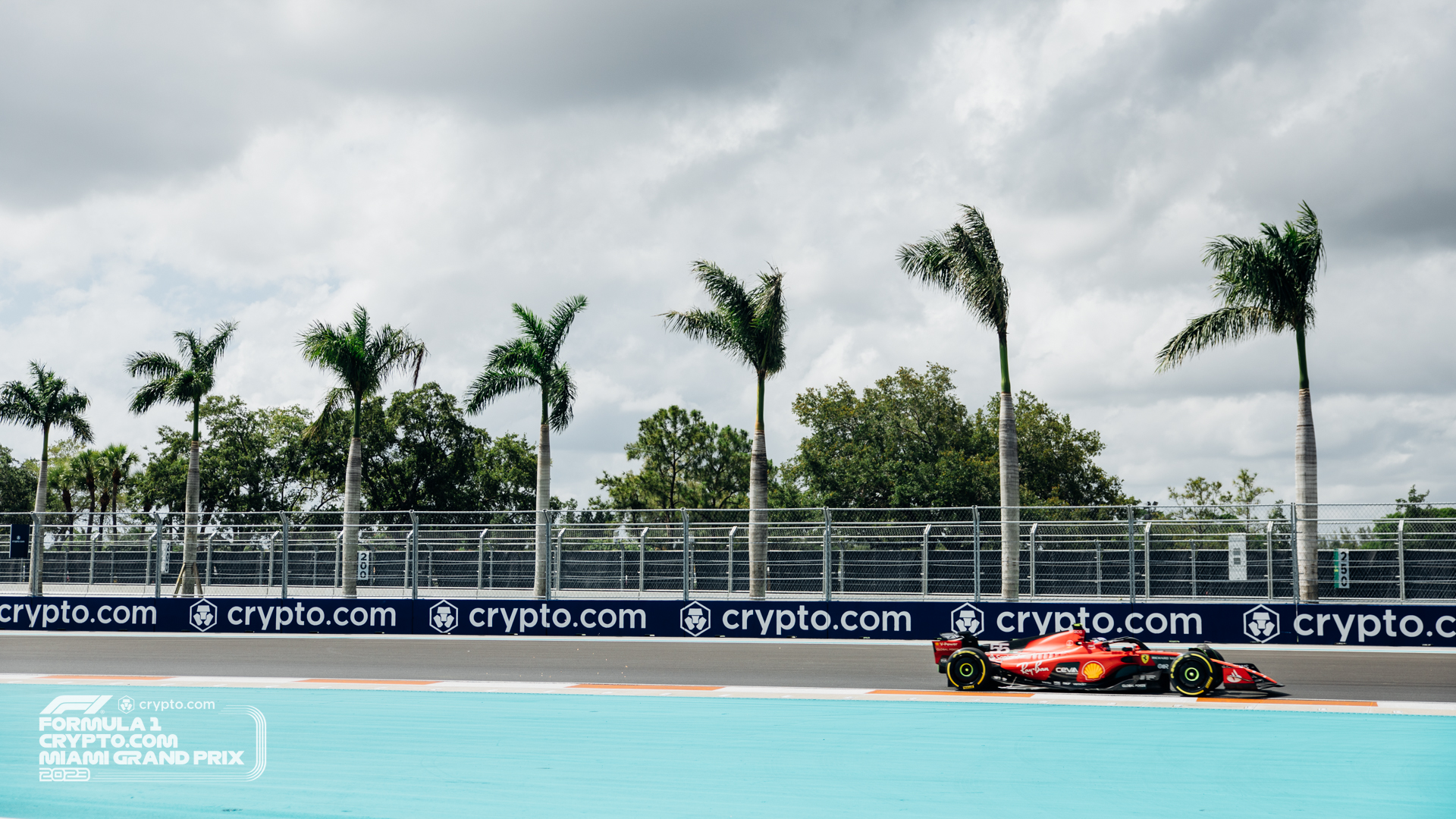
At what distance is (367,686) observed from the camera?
12.8 m

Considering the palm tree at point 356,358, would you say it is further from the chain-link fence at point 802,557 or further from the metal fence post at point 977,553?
the metal fence post at point 977,553

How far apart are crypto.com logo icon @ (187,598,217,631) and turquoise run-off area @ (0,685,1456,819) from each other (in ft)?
31.8

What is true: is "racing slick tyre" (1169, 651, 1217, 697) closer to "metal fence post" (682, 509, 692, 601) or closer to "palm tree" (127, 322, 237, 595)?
"metal fence post" (682, 509, 692, 601)

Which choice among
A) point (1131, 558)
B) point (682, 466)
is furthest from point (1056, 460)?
point (1131, 558)

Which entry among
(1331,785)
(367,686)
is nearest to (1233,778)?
(1331,785)

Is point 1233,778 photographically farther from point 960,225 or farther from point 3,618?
point 3,618

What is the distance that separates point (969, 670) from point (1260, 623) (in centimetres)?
763

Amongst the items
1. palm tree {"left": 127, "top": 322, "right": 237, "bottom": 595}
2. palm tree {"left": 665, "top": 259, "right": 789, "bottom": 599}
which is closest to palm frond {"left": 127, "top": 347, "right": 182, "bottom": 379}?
palm tree {"left": 127, "top": 322, "right": 237, "bottom": 595}

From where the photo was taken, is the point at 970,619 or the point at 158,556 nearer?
the point at 970,619

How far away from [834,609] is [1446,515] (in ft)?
35.5

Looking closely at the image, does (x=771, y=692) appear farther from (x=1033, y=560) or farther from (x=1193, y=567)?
(x=1193, y=567)

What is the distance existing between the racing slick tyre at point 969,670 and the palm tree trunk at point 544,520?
10290mm

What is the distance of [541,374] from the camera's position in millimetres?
28281

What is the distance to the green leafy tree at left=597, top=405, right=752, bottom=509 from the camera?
215 feet
